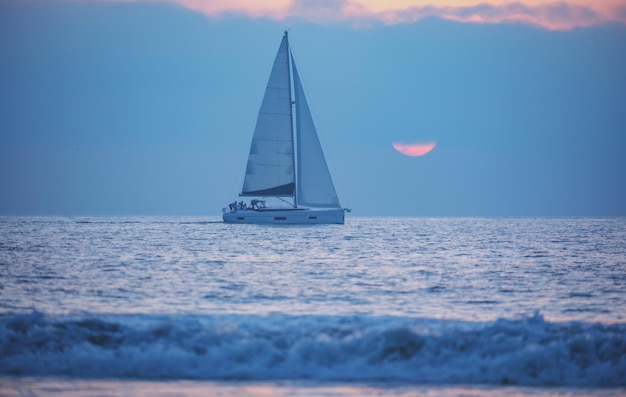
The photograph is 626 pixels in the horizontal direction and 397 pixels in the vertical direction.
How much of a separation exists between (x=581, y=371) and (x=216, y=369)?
6.38m

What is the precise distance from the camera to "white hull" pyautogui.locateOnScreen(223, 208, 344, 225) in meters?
74.5

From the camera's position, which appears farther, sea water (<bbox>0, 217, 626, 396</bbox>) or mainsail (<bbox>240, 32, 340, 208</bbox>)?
mainsail (<bbox>240, 32, 340, 208</bbox>)

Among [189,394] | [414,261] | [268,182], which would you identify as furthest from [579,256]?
[268,182]

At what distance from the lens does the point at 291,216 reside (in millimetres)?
74562

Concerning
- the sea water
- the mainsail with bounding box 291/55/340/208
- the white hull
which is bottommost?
the sea water

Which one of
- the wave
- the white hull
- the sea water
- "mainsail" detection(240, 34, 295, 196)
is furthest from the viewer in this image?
"mainsail" detection(240, 34, 295, 196)

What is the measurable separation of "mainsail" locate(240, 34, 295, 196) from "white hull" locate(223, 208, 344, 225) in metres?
2.58

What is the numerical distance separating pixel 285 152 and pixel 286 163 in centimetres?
115

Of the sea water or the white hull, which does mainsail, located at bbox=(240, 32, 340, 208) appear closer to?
the white hull

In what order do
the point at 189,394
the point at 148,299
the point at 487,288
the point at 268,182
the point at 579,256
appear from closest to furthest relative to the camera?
the point at 189,394 → the point at 148,299 → the point at 487,288 → the point at 579,256 → the point at 268,182

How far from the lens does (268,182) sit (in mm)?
77375

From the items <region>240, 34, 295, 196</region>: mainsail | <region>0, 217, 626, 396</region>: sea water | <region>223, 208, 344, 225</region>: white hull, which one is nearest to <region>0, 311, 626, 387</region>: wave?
<region>0, 217, 626, 396</region>: sea water

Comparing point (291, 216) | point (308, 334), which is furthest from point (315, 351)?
point (291, 216)

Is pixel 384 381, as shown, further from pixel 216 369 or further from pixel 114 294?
pixel 114 294
